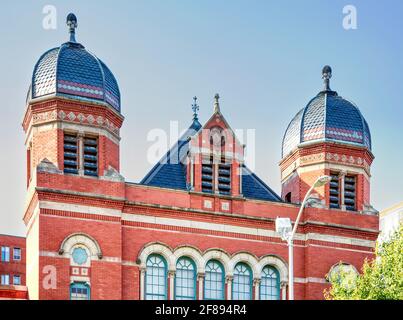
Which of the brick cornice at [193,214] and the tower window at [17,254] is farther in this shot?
the tower window at [17,254]

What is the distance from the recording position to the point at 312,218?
41.2 metres

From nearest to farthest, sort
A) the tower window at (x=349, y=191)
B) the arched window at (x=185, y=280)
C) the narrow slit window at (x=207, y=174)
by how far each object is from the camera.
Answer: the arched window at (x=185, y=280) < the narrow slit window at (x=207, y=174) < the tower window at (x=349, y=191)

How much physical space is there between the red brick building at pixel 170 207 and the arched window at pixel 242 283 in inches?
2.0

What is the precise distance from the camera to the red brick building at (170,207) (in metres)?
36.4

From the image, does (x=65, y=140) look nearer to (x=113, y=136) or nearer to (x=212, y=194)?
(x=113, y=136)

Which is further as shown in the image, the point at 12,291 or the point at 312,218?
the point at 312,218

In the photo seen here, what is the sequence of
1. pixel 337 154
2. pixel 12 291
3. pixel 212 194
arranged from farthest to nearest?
pixel 337 154 → pixel 212 194 → pixel 12 291

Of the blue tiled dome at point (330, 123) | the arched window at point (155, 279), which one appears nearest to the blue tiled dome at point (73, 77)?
the arched window at point (155, 279)

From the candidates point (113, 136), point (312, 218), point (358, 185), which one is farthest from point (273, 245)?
point (113, 136)

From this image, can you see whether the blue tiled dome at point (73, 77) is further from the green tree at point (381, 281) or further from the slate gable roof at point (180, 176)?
the green tree at point (381, 281)

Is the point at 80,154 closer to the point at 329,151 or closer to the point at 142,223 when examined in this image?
the point at 142,223

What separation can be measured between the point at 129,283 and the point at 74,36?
11.0 m

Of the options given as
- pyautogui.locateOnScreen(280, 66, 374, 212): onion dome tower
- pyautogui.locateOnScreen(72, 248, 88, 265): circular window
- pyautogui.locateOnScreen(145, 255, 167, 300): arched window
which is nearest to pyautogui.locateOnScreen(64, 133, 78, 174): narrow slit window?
pyautogui.locateOnScreen(72, 248, 88, 265): circular window
